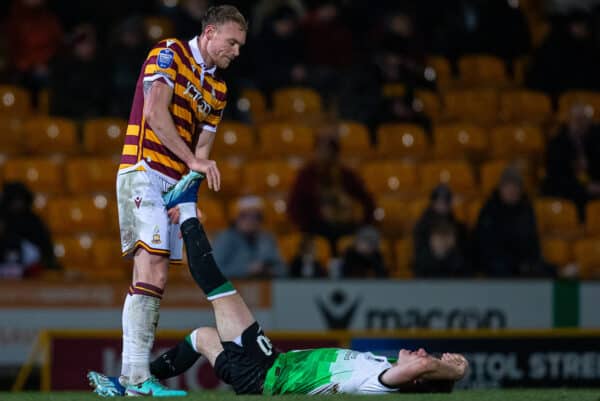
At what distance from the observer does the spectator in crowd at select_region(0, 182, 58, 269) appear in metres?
10.2

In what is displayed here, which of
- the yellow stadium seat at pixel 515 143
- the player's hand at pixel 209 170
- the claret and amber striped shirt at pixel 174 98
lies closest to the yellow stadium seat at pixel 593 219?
the yellow stadium seat at pixel 515 143

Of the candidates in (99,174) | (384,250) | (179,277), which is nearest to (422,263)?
(384,250)

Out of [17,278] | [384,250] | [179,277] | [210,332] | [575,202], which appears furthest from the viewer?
[575,202]

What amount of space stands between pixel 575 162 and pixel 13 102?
5.45 meters

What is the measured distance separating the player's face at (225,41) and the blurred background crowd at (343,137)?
394 centimetres

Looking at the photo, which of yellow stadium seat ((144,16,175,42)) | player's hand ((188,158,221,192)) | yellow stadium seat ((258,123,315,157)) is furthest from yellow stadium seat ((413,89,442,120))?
player's hand ((188,158,221,192))

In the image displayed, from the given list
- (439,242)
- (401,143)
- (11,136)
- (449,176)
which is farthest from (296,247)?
(11,136)

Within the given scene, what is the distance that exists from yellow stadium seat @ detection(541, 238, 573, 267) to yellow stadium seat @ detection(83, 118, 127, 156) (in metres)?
4.09

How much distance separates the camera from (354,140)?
485 inches

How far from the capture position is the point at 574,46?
1333 cm

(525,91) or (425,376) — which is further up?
(525,91)

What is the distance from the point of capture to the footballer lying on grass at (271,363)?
6.21 m

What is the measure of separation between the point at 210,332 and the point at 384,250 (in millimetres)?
4556

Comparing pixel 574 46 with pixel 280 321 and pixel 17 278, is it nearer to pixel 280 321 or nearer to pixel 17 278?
pixel 280 321
